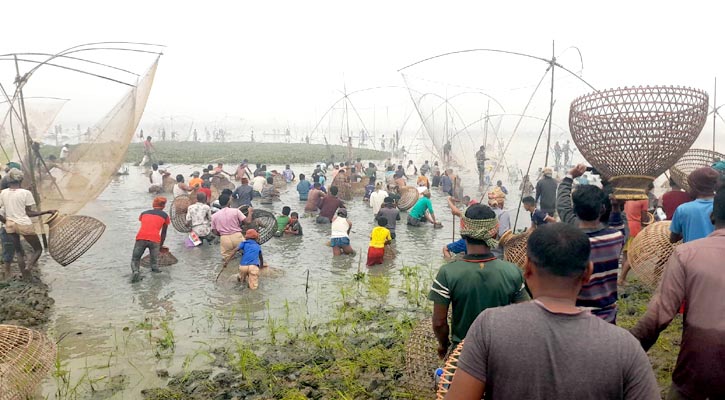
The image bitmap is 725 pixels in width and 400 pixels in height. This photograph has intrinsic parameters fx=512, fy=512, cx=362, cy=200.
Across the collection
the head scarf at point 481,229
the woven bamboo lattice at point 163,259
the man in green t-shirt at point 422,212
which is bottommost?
the woven bamboo lattice at point 163,259

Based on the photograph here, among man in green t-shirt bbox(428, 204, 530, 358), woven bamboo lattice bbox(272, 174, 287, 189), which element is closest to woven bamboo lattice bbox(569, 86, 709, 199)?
man in green t-shirt bbox(428, 204, 530, 358)

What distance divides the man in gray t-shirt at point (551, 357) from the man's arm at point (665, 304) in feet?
2.77

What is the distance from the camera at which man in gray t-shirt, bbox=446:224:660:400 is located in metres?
1.53

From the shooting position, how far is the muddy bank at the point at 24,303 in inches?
226

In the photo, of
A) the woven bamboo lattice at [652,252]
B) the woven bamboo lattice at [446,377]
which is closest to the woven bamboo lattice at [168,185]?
the woven bamboo lattice at [652,252]

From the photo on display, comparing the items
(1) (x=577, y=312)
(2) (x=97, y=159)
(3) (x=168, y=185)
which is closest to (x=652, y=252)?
(1) (x=577, y=312)

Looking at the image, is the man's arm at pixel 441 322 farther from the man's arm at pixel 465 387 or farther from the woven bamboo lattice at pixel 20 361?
the woven bamboo lattice at pixel 20 361

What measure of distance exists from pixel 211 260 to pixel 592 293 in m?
7.09

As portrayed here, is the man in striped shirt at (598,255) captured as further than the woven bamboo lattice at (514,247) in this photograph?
No

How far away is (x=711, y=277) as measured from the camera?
2225 millimetres

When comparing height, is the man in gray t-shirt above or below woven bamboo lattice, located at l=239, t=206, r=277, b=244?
above

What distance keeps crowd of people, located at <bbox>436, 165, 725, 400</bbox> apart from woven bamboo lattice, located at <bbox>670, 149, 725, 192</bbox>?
4035mm

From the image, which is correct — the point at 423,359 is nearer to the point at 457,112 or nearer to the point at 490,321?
the point at 490,321

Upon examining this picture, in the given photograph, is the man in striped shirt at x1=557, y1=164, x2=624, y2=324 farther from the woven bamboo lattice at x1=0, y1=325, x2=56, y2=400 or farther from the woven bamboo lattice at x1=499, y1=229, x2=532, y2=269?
the woven bamboo lattice at x1=0, y1=325, x2=56, y2=400
